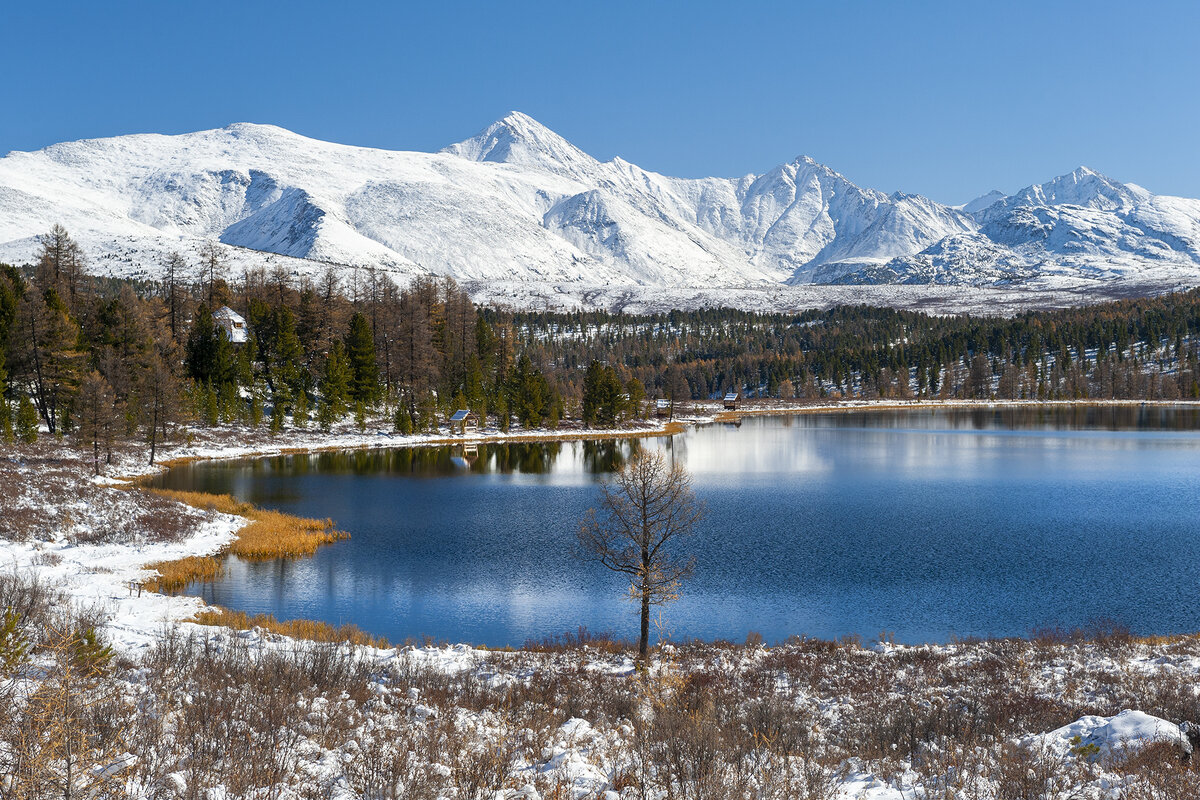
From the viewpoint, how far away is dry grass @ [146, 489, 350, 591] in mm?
33500

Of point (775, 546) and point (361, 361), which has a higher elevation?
point (361, 361)

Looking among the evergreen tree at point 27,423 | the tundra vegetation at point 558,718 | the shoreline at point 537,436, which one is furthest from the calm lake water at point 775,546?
the evergreen tree at point 27,423

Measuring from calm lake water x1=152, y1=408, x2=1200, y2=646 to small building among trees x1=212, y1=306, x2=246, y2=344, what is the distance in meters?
30.8

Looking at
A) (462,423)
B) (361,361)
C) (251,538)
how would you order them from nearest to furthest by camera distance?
(251,538), (462,423), (361,361)

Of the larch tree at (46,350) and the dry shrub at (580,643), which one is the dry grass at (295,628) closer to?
the dry shrub at (580,643)

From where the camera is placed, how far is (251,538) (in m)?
40.7

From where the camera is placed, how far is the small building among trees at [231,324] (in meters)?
104

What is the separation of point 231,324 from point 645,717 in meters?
104

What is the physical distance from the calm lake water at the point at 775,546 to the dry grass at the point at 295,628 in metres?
2.00

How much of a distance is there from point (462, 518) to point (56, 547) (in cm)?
2141

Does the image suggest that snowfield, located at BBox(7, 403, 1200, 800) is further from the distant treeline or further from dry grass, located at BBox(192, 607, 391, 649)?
the distant treeline

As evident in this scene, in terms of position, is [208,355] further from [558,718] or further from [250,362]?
[558,718]

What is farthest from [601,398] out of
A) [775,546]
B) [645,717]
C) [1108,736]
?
[1108,736]

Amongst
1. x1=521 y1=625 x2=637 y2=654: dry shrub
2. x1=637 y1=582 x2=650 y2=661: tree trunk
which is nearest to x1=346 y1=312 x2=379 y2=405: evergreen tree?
x1=521 y1=625 x2=637 y2=654: dry shrub
